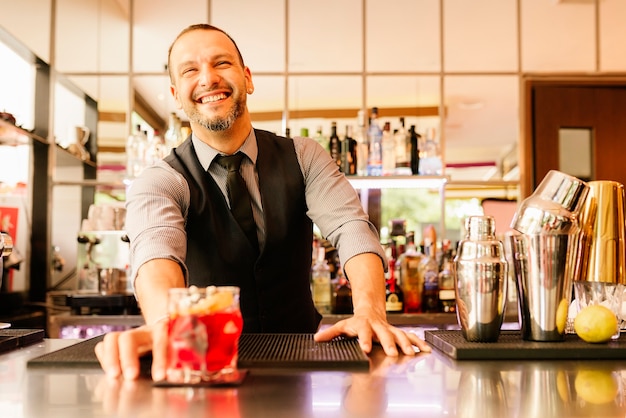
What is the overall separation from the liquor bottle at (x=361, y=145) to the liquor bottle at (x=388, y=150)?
0.10 meters

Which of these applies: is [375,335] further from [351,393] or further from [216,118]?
[216,118]

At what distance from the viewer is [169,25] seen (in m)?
4.00

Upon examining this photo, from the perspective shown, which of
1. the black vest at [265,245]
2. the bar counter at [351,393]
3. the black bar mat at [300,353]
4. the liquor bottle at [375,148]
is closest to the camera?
the bar counter at [351,393]

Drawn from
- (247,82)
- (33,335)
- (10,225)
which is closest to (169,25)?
(10,225)

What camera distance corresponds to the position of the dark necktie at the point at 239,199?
1.72 meters

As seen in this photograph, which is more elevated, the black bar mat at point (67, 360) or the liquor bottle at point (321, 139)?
the liquor bottle at point (321, 139)

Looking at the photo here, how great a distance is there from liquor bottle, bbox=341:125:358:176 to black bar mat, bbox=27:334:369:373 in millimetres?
2442

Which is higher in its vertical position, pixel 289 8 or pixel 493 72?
pixel 289 8

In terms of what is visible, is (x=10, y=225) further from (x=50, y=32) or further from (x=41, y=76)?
(x=50, y=32)

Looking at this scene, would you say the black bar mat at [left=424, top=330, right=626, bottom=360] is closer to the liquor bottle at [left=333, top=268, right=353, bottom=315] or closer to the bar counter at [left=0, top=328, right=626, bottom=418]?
the bar counter at [left=0, top=328, right=626, bottom=418]

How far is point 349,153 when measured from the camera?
3678 mm

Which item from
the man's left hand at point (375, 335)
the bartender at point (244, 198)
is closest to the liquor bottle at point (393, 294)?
the bartender at point (244, 198)

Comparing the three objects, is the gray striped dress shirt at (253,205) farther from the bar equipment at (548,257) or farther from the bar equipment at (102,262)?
the bar equipment at (102,262)

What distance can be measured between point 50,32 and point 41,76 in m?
0.25
